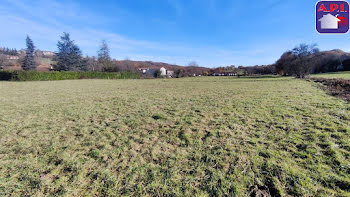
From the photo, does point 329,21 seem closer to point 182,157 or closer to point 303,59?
point 182,157

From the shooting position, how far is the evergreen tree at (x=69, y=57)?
35.3 meters

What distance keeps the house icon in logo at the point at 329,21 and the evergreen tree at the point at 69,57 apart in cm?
4492

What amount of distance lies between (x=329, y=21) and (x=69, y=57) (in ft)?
151

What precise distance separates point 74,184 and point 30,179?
64 centimetres

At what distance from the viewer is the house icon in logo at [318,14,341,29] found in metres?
6.27

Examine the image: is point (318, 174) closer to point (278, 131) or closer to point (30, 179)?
point (278, 131)

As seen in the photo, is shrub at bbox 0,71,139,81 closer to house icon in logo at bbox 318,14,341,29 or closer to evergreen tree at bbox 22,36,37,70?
evergreen tree at bbox 22,36,37,70

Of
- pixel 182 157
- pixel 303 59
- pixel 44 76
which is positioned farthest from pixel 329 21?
pixel 44 76

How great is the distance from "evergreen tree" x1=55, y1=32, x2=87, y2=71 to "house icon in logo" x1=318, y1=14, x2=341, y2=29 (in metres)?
44.9

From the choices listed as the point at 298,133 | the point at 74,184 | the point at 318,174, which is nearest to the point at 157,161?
the point at 74,184

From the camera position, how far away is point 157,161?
2.09 meters

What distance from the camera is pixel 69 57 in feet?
116

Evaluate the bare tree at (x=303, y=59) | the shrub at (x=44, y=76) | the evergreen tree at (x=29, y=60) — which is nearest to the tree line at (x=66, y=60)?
the evergreen tree at (x=29, y=60)

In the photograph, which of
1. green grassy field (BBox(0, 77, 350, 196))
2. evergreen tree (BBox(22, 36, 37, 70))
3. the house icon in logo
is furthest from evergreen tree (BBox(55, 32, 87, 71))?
the house icon in logo
